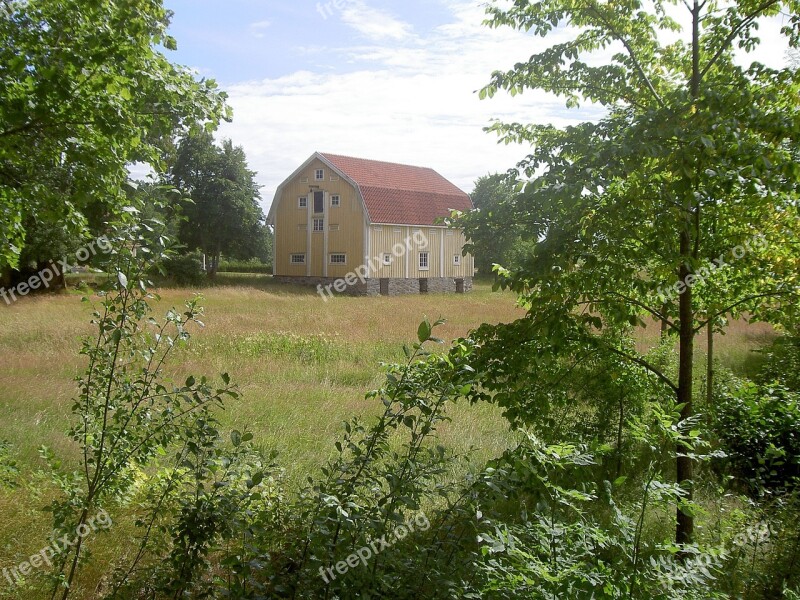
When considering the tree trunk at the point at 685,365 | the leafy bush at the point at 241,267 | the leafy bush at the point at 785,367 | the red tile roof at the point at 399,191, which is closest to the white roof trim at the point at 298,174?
the red tile roof at the point at 399,191

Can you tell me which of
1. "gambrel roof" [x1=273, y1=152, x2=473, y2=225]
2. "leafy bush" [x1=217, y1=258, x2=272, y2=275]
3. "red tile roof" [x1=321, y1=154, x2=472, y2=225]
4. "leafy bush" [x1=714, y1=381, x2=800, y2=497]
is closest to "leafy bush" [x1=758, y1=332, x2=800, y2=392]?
"leafy bush" [x1=714, y1=381, x2=800, y2=497]

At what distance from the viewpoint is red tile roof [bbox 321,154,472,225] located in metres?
35.9

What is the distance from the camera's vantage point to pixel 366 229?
3544 cm

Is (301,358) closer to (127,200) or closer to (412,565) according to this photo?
(127,200)

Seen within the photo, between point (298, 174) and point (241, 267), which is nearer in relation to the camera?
point (298, 174)

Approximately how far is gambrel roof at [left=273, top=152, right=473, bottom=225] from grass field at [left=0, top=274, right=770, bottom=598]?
1176 cm

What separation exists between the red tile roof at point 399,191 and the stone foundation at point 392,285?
12.4 feet

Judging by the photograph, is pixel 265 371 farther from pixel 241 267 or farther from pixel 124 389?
pixel 241 267

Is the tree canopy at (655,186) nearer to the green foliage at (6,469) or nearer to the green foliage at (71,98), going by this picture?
the green foliage at (71,98)

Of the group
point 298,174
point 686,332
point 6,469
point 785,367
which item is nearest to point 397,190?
point 298,174

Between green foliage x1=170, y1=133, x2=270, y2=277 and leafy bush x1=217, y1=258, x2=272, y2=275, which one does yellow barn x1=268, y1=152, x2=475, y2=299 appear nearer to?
green foliage x1=170, y1=133, x2=270, y2=277

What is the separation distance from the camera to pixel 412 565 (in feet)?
10.2

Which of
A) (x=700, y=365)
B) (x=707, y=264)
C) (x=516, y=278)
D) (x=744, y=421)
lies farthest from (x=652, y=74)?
(x=700, y=365)

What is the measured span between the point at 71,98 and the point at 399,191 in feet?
110
